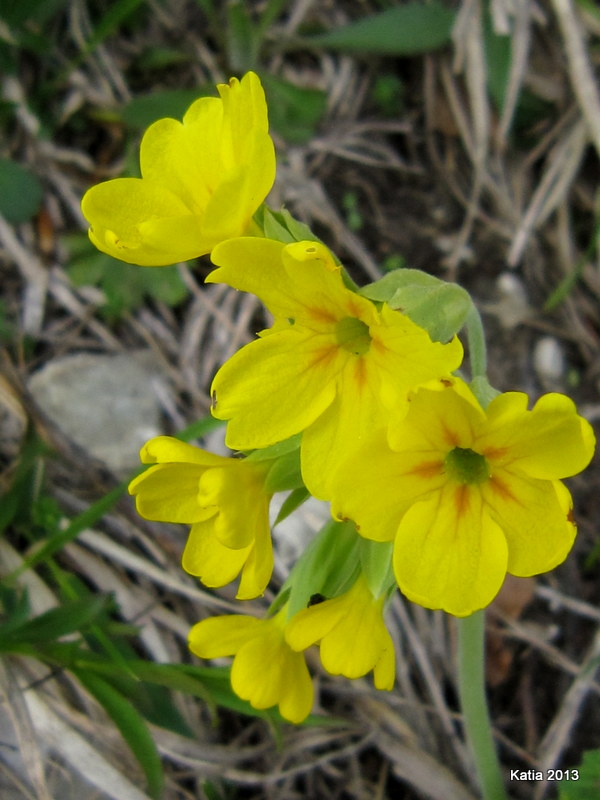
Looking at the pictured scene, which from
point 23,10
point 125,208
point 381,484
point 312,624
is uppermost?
point 23,10

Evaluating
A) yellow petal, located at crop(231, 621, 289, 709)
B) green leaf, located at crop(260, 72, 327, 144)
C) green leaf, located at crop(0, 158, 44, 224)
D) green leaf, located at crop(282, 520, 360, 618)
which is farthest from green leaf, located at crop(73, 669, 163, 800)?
green leaf, located at crop(260, 72, 327, 144)

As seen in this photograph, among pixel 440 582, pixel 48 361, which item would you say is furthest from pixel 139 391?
pixel 440 582

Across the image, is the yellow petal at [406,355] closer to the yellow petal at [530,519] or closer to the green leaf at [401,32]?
the yellow petal at [530,519]

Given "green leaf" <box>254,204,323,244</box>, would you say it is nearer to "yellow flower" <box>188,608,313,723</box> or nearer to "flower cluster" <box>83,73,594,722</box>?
"flower cluster" <box>83,73,594,722</box>

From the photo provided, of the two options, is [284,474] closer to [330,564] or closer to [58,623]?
[330,564]

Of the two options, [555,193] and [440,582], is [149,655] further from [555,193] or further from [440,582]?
[555,193]

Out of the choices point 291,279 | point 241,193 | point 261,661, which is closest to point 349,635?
point 261,661
